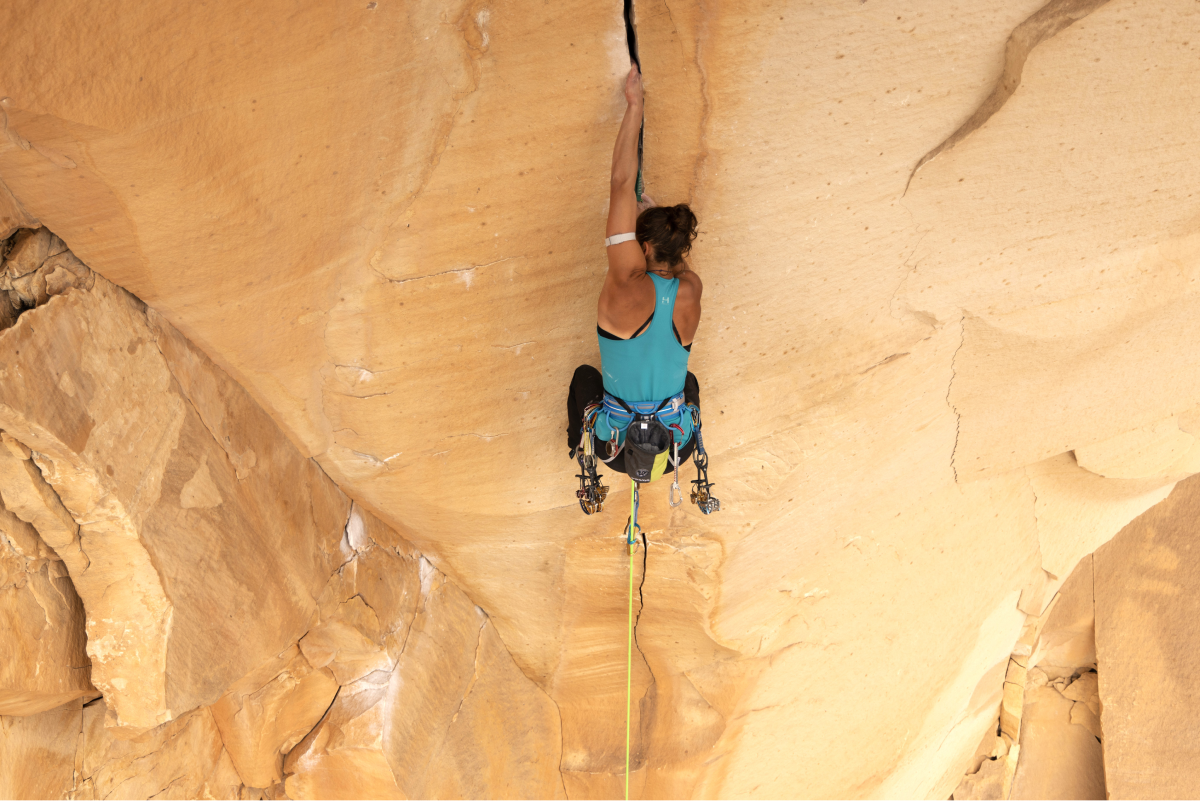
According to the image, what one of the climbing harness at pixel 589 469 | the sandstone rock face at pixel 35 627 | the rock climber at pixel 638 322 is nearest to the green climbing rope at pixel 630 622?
the climbing harness at pixel 589 469

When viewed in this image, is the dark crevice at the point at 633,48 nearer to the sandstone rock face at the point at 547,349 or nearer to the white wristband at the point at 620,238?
the sandstone rock face at the point at 547,349

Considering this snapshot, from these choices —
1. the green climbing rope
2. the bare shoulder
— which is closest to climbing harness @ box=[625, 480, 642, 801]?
the green climbing rope

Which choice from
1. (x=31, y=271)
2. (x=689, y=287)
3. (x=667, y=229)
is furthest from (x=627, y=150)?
(x=31, y=271)

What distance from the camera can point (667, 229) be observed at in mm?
2041

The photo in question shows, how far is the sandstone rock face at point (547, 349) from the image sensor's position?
1.93 meters

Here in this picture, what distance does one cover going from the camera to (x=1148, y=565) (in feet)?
14.0

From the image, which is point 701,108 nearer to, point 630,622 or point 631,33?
point 631,33

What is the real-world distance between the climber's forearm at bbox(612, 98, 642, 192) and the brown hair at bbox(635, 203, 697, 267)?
0.10 m

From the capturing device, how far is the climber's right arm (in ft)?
6.54

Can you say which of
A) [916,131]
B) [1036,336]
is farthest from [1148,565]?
[916,131]

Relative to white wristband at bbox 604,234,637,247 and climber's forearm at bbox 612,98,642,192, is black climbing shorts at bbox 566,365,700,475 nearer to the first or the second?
white wristband at bbox 604,234,637,247

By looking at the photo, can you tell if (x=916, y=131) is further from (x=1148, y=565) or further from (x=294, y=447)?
(x=1148, y=565)

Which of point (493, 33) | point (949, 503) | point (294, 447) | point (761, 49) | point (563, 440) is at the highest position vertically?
point (493, 33)

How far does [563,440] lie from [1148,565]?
3.51m
